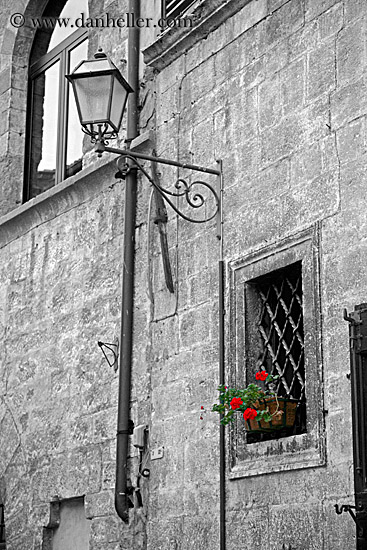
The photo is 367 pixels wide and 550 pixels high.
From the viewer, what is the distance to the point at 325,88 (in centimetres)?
593

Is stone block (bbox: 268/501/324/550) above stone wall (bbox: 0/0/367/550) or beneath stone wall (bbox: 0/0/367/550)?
beneath

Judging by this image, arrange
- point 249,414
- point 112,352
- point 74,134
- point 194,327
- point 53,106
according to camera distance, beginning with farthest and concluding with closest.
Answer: point 53,106 → point 74,134 → point 112,352 → point 194,327 → point 249,414

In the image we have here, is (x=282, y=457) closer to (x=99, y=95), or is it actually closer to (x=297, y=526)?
(x=297, y=526)

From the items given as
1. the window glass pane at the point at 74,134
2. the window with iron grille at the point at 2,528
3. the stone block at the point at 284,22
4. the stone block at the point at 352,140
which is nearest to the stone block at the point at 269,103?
the stone block at the point at 284,22

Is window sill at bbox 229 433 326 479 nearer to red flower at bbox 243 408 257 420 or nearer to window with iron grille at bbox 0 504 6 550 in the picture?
red flower at bbox 243 408 257 420

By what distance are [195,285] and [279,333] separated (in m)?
0.88

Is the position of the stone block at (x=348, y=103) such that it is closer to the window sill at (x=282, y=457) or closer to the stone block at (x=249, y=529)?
the window sill at (x=282, y=457)

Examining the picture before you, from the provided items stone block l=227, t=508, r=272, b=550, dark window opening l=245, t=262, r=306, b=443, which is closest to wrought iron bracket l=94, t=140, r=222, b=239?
dark window opening l=245, t=262, r=306, b=443

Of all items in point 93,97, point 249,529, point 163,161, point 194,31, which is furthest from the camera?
point 194,31

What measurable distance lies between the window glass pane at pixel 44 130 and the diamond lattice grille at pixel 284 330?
3666 mm

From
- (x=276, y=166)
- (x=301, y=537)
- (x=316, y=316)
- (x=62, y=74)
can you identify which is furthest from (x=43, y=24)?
(x=301, y=537)

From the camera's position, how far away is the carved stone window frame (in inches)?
220

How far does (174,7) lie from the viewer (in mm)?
7629

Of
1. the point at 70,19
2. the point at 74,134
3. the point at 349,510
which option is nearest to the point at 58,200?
the point at 74,134
